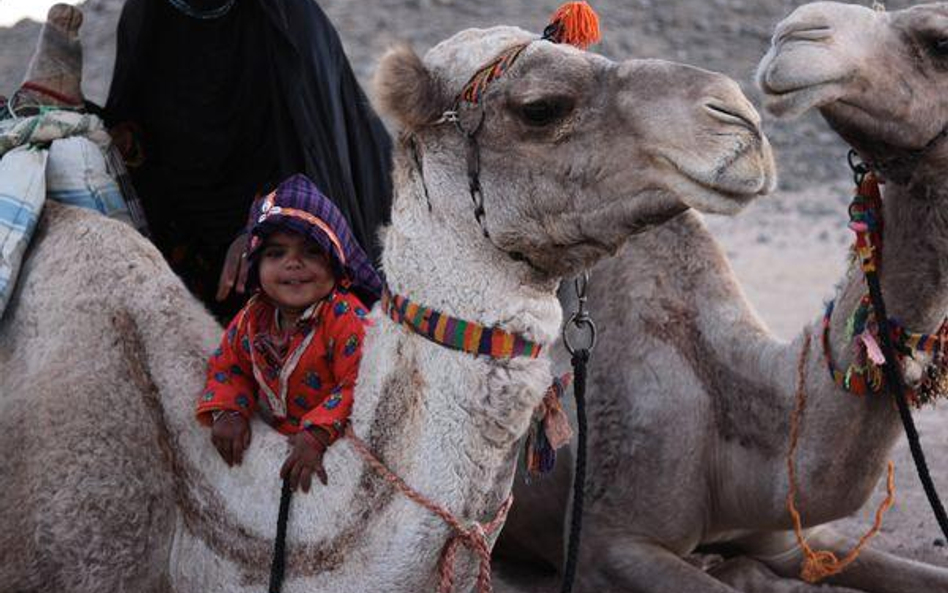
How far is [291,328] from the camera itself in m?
3.19

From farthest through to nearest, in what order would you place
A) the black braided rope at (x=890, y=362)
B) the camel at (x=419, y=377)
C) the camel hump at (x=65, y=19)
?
the camel hump at (x=65, y=19)
the black braided rope at (x=890, y=362)
the camel at (x=419, y=377)

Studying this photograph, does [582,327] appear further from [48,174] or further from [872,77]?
[48,174]

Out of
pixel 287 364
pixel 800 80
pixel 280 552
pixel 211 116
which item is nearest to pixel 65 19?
pixel 211 116

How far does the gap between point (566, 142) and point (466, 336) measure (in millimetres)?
429

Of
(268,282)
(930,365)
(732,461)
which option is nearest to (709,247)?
(732,461)

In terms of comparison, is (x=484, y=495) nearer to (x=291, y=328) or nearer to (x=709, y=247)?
(x=291, y=328)

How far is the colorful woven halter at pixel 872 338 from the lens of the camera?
3744 mm

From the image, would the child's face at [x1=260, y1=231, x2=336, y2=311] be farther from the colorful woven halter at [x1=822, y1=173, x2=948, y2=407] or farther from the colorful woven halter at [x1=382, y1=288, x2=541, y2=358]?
the colorful woven halter at [x1=822, y1=173, x2=948, y2=407]

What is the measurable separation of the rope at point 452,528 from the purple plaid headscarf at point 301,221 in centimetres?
54

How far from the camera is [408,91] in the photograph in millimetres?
2867

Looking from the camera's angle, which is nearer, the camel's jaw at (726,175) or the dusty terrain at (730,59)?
the camel's jaw at (726,175)

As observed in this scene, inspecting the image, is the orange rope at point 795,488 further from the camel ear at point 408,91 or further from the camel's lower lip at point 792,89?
the camel ear at point 408,91

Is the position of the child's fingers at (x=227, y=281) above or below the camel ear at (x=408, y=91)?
below

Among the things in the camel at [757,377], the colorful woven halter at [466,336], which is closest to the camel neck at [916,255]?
the camel at [757,377]
